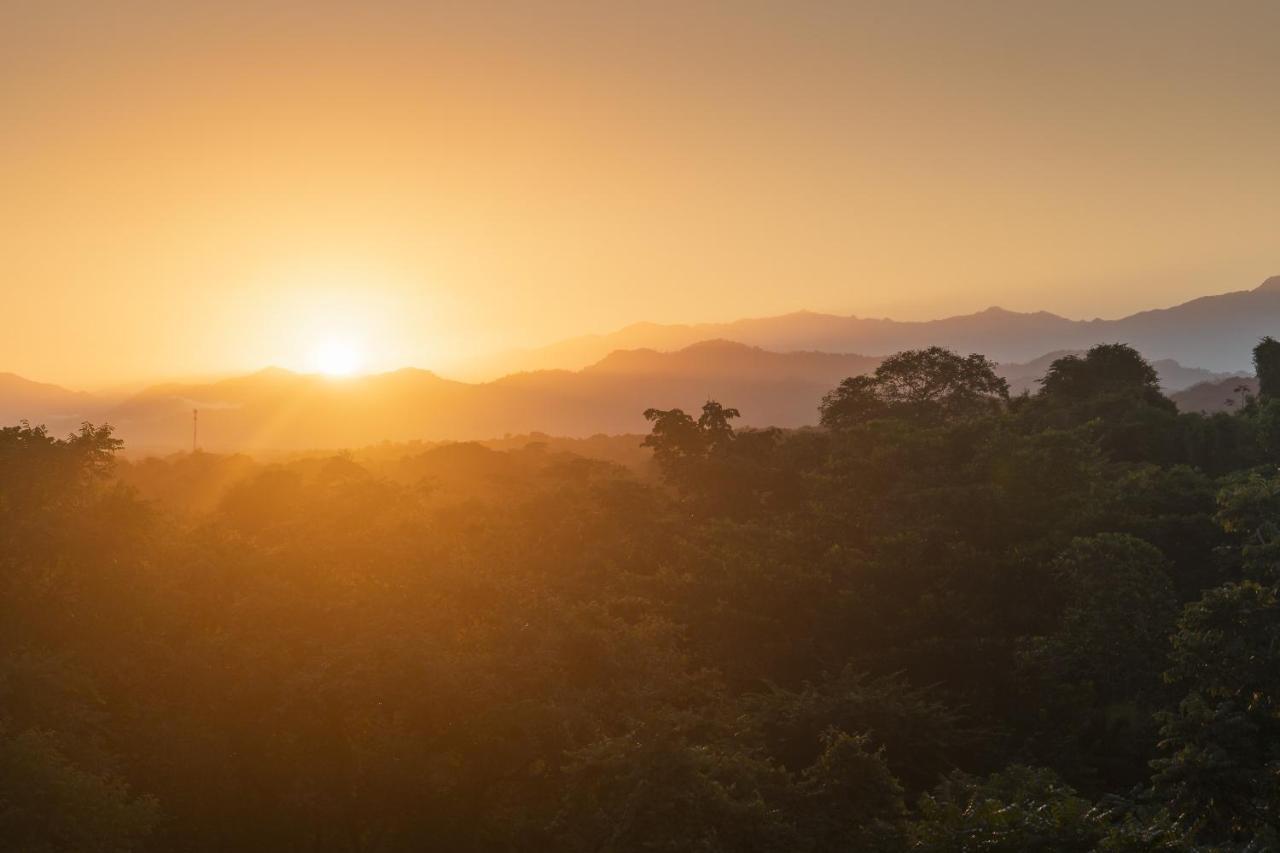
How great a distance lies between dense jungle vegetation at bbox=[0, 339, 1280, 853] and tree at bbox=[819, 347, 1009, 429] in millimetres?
29998

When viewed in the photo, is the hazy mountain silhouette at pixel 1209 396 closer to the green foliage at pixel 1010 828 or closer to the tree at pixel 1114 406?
the tree at pixel 1114 406

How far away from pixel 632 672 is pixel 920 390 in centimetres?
5395

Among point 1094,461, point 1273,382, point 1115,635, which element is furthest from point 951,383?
point 1115,635

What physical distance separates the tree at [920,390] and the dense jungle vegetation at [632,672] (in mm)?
29998

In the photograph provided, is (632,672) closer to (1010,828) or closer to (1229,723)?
(1010,828)

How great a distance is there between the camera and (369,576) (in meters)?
25.9

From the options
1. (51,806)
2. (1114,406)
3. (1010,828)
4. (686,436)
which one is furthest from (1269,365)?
(51,806)

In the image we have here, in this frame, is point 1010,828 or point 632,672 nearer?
point 1010,828

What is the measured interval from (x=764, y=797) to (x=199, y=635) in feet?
45.5

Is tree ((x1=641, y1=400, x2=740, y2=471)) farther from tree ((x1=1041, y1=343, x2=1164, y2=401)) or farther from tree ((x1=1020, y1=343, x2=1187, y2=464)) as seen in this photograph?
tree ((x1=1041, y1=343, x2=1164, y2=401))

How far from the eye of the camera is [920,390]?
7338cm

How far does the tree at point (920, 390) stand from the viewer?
7188cm

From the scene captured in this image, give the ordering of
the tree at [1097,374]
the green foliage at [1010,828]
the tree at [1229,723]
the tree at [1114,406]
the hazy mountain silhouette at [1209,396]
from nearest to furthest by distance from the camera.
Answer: the green foliage at [1010,828]
the tree at [1229,723]
the tree at [1114,406]
the tree at [1097,374]
the hazy mountain silhouette at [1209,396]

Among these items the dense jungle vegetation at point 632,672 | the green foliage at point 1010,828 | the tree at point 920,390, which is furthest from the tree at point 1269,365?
the green foliage at point 1010,828
